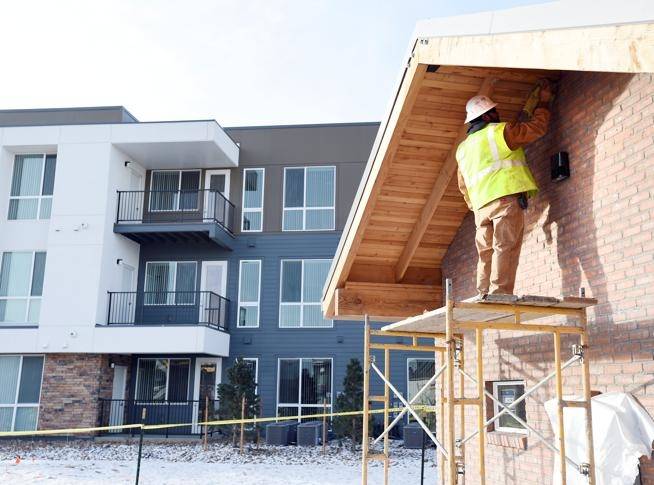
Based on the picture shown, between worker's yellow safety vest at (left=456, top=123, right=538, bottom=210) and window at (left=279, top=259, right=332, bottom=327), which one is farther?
window at (left=279, top=259, right=332, bottom=327)

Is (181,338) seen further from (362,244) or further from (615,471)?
(615,471)

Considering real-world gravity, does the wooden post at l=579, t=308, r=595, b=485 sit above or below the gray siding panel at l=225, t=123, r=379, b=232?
below

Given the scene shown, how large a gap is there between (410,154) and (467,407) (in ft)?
10.6

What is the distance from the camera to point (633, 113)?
562cm

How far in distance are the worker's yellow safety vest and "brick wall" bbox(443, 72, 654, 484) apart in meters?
0.54

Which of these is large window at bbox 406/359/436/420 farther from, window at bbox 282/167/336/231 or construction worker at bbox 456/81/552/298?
construction worker at bbox 456/81/552/298

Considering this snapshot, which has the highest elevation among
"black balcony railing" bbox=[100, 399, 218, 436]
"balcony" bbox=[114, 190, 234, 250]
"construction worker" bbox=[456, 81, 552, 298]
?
"balcony" bbox=[114, 190, 234, 250]

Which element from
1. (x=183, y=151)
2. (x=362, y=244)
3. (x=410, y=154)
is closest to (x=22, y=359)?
(x=183, y=151)

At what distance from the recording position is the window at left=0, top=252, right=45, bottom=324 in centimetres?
2150

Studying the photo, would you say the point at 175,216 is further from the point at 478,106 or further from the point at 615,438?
the point at 615,438

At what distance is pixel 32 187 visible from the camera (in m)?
22.7

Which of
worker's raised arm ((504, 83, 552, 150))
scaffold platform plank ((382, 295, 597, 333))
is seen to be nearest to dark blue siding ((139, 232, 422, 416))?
scaffold platform plank ((382, 295, 597, 333))

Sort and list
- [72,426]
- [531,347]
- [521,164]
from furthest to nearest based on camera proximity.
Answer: [72,426] → [531,347] → [521,164]

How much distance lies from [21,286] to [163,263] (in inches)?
174
